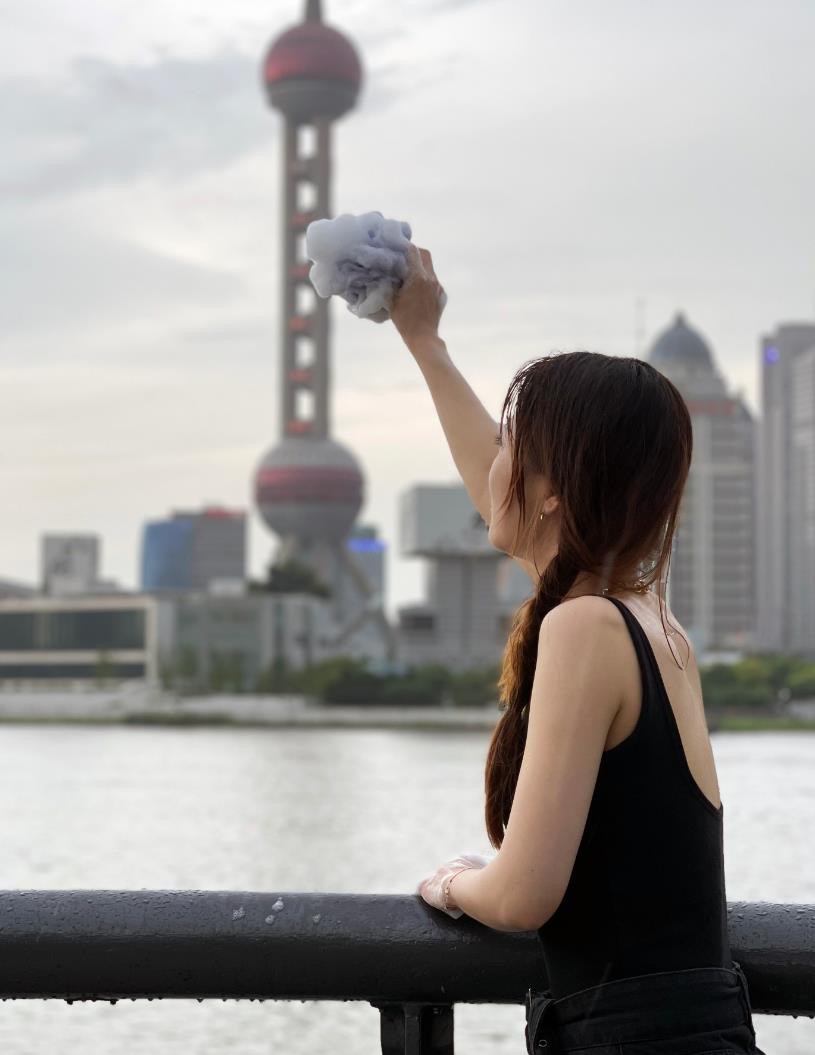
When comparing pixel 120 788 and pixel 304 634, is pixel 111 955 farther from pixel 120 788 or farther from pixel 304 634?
pixel 304 634

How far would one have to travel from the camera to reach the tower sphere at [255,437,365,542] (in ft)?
490

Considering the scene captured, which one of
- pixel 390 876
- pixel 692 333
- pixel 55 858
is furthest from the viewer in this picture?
pixel 692 333

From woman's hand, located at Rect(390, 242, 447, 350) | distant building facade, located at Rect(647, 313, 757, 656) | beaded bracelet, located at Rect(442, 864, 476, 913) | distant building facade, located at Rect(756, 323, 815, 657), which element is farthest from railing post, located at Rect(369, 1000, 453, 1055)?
distant building facade, located at Rect(756, 323, 815, 657)

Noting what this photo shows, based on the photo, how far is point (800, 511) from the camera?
643ft

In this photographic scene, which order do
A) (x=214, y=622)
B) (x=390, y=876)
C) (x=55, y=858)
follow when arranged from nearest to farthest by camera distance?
(x=390, y=876) < (x=55, y=858) < (x=214, y=622)

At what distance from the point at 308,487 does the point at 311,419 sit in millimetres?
6940

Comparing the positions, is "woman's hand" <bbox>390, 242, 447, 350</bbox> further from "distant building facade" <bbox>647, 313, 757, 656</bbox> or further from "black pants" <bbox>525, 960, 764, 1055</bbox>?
"distant building facade" <bbox>647, 313, 757, 656</bbox>

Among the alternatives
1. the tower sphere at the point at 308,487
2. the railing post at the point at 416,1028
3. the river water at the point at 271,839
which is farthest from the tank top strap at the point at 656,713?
the tower sphere at the point at 308,487

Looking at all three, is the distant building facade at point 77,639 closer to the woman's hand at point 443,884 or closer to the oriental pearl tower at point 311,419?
the oriental pearl tower at point 311,419

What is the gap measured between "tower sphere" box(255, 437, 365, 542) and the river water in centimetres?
6499

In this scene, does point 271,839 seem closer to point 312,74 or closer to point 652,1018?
point 652,1018

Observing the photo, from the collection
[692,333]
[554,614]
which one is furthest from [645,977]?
[692,333]

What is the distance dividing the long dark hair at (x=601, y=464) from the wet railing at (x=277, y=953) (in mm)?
290

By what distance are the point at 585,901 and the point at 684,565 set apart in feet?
572
